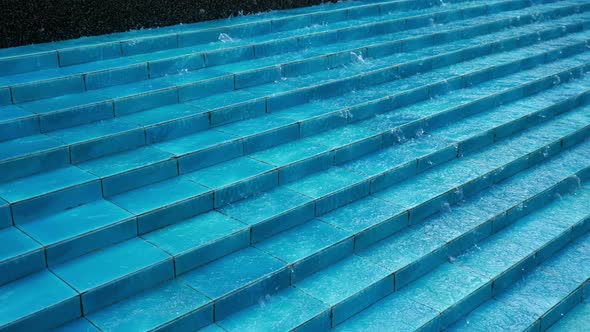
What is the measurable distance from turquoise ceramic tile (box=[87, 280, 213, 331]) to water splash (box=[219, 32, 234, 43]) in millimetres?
3381

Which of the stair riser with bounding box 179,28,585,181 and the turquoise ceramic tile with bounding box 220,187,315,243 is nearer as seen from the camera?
the turquoise ceramic tile with bounding box 220,187,315,243

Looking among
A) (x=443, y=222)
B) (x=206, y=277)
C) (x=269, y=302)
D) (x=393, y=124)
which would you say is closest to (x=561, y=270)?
(x=443, y=222)

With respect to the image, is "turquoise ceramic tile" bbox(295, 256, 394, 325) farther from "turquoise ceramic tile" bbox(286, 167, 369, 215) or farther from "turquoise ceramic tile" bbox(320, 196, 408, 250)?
"turquoise ceramic tile" bbox(286, 167, 369, 215)

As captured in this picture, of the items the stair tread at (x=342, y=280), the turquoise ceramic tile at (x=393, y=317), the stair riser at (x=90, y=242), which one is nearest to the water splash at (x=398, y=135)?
the stair tread at (x=342, y=280)

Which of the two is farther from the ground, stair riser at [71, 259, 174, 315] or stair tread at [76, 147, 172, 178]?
stair tread at [76, 147, 172, 178]

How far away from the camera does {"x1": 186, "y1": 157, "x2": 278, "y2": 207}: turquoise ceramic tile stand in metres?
4.18

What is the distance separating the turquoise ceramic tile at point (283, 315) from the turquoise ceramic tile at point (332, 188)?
33.1 inches

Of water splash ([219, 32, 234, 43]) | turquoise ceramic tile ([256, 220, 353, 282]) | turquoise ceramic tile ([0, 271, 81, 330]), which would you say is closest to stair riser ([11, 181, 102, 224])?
turquoise ceramic tile ([0, 271, 81, 330])

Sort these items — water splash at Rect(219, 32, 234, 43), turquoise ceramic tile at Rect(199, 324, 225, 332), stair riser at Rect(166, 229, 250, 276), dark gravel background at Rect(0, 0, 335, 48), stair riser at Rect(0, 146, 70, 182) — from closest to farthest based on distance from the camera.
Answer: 1. turquoise ceramic tile at Rect(199, 324, 225, 332)
2. stair riser at Rect(166, 229, 250, 276)
3. stair riser at Rect(0, 146, 70, 182)
4. dark gravel background at Rect(0, 0, 335, 48)
5. water splash at Rect(219, 32, 234, 43)

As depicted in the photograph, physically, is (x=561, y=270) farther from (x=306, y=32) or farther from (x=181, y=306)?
(x=306, y=32)

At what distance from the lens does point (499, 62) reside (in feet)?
23.4

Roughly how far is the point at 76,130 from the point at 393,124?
2.56 metres

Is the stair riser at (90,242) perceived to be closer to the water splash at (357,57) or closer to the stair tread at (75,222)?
the stair tread at (75,222)

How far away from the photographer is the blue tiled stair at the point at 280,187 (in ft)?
11.4
